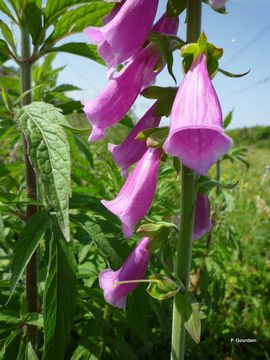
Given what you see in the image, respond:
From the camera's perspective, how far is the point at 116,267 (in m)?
1.39

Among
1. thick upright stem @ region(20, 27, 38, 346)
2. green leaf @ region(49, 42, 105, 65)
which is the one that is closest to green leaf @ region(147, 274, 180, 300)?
thick upright stem @ region(20, 27, 38, 346)

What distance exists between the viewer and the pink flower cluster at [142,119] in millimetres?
1019

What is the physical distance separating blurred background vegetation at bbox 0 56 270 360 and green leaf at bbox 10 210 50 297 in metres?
0.14

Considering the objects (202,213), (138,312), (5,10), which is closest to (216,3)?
(202,213)

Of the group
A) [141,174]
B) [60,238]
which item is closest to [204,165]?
[141,174]

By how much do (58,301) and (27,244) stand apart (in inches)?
7.5

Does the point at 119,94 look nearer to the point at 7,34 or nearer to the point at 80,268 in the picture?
the point at 7,34

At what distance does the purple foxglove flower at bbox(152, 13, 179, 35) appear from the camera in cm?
126

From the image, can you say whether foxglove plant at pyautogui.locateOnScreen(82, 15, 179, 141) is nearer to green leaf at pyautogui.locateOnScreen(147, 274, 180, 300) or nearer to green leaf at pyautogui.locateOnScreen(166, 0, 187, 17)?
green leaf at pyautogui.locateOnScreen(166, 0, 187, 17)

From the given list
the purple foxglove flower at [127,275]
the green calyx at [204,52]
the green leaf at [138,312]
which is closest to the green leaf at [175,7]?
the green calyx at [204,52]

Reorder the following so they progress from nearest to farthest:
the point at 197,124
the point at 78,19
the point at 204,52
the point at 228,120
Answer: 1. the point at 197,124
2. the point at 204,52
3. the point at 78,19
4. the point at 228,120

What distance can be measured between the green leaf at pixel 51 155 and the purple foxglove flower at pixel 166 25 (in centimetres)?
44

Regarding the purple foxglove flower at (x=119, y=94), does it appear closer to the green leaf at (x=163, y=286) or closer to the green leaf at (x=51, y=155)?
the green leaf at (x=51, y=155)

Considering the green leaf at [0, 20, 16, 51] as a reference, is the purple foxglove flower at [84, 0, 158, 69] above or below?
below
